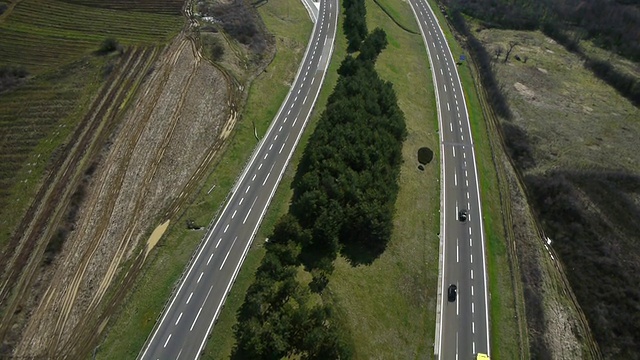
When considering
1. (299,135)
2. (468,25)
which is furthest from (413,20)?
(299,135)

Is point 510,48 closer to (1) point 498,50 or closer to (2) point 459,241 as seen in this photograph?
(1) point 498,50

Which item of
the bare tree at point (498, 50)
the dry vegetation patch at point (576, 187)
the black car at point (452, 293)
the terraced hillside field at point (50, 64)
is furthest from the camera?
the bare tree at point (498, 50)

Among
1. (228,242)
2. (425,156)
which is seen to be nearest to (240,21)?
(425,156)

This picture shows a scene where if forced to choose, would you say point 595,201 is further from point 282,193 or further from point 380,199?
point 282,193

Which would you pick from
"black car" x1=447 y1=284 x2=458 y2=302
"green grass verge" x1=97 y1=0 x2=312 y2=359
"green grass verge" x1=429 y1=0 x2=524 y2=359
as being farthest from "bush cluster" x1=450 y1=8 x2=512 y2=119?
"black car" x1=447 y1=284 x2=458 y2=302

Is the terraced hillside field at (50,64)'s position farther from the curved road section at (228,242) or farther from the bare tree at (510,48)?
the bare tree at (510,48)

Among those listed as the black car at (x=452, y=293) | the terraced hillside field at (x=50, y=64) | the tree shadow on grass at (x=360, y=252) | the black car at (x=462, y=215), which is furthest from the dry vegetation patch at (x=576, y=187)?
the terraced hillside field at (x=50, y=64)
